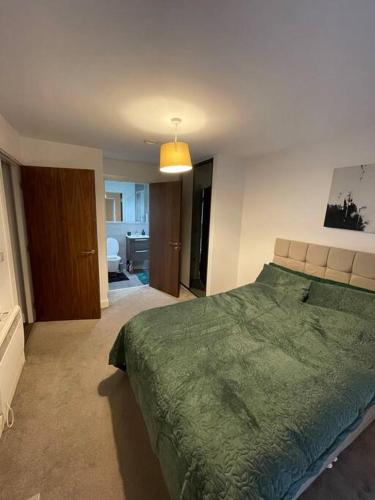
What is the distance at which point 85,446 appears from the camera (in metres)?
1.47

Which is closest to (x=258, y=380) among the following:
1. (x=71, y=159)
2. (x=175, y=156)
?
(x=175, y=156)

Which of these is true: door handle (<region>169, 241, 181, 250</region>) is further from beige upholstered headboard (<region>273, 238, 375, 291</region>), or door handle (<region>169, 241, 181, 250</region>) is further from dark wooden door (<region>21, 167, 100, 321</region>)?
beige upholstered headboard (<region>273, 238, 375, 291</region>)

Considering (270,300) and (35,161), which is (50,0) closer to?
(35,161)

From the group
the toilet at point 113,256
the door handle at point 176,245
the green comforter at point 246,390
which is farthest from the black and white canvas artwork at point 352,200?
the toilet at point 113,256

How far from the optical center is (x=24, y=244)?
275 centimetres

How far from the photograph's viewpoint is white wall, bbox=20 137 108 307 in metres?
2.66

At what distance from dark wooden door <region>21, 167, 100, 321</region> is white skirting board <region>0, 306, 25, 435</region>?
0.85 meters

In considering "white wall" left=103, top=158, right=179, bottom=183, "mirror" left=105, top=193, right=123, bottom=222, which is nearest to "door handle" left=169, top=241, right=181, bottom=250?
"white wall" left=103, top=158, right=179, bottom=183

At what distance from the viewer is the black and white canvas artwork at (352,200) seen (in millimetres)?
2131

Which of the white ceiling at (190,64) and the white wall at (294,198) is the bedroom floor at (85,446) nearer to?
the white wall at (294,198)

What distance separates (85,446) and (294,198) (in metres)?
3.13

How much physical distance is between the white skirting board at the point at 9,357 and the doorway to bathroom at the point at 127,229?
115 inches

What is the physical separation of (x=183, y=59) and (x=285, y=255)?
2377 millimetres

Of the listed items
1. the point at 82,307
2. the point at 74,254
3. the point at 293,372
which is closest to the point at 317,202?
the point at 293,372
